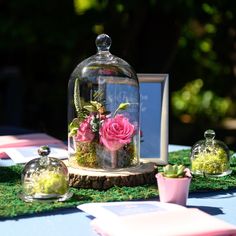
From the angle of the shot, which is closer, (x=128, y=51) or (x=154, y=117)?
(x=154, y=117)

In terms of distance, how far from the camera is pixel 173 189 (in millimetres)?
1307

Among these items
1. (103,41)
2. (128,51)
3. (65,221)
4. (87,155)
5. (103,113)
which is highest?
(128,51)

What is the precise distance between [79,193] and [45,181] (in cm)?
14

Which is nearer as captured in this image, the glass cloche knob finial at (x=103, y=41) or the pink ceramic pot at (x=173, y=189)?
the pink ceramic pot at (x=173, y=189)

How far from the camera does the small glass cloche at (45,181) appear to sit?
1.33 meters

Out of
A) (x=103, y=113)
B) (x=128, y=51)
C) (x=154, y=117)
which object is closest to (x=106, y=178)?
(x=103, y=113)

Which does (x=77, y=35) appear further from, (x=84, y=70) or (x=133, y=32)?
(x=84, y=70)

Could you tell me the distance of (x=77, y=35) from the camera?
387 centimetres

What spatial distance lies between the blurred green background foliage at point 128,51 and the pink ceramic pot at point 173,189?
7.53ft

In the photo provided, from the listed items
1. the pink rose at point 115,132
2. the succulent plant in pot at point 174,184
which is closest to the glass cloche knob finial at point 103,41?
the pink rose at point 115,132

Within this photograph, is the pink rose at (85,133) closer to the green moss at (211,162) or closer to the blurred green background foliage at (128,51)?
the green moss at (211,162)

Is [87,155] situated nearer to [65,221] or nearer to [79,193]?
[79,193]

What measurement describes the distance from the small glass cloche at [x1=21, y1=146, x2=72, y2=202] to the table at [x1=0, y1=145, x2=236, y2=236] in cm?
5

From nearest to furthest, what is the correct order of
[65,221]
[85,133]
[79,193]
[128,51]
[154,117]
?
[65,221], [79,193], [85,133], [154,117], [128,51]
